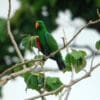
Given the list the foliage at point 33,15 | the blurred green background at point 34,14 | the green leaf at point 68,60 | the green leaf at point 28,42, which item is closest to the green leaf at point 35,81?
the green leaf at point 68,60

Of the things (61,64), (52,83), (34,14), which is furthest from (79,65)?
(34,14)

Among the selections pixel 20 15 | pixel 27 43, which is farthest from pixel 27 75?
pixel 20 15

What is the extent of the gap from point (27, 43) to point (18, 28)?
5718mm

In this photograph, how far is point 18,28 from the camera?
1068 cm

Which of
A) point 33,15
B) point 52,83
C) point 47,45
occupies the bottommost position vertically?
point 52,83

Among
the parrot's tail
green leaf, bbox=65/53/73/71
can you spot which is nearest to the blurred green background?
the parrot's tail

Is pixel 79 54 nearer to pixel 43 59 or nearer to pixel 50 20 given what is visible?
pixel 43 59

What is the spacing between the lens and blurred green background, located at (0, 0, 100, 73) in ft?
33.9

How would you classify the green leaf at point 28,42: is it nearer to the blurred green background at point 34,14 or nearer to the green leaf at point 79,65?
the green leaf at point 79,65

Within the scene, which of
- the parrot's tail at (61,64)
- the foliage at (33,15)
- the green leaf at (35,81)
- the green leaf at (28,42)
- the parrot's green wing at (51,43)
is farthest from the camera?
the foliage at (33,15)

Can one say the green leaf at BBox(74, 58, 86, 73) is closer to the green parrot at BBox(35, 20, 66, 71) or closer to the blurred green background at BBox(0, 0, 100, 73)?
the green parrot at BBox(35, 20, 66, 71)

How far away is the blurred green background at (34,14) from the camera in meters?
10.3

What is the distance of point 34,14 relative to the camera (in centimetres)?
1055

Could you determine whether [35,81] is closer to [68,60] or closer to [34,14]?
[68,60]
